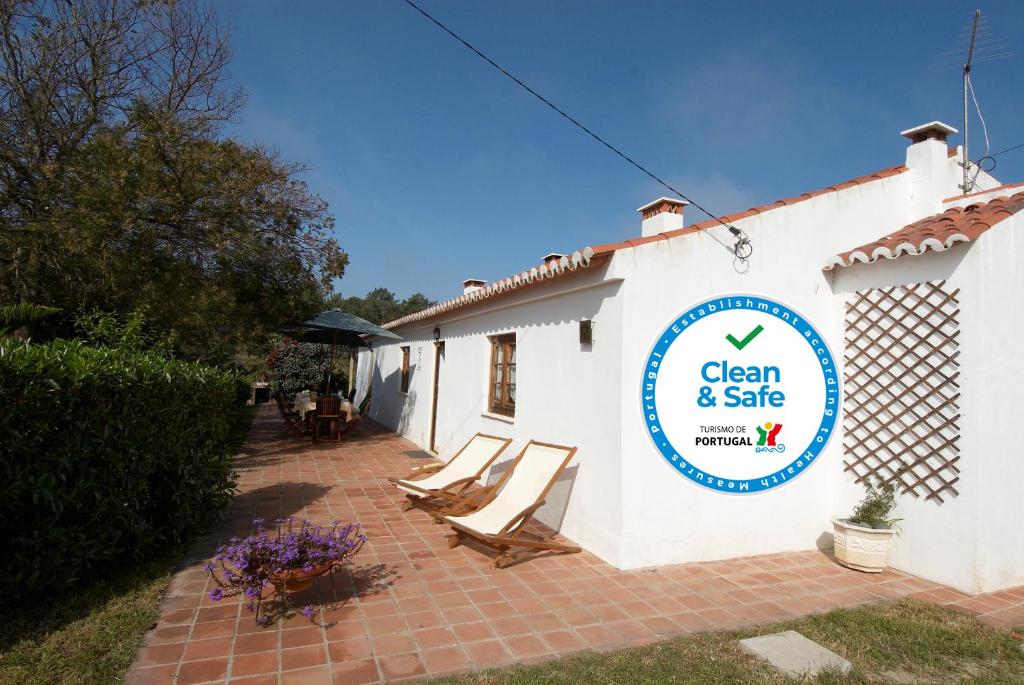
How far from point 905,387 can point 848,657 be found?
2823 mm

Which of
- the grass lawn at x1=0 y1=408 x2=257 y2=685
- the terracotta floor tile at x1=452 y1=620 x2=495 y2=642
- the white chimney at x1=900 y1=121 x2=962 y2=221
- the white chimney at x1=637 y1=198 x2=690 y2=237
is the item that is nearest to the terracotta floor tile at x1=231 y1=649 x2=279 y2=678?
the grass lawn at x1=0 y1=408 x2=257 y2=685

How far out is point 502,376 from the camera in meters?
8.39

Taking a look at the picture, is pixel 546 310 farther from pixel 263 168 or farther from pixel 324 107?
pixel 263 168

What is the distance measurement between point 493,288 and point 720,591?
4.42 metres

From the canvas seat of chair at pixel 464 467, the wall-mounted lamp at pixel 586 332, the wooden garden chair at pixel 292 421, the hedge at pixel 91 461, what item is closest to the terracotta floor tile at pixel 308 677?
the hedge at pixel 91 461

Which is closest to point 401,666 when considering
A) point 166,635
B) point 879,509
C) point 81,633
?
point 166,635

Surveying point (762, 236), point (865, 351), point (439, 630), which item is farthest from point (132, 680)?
point (865, 351)

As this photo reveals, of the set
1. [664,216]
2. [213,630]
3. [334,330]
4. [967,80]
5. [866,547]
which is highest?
[967,80]

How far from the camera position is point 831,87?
27.9 ft

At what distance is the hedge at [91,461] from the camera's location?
3.56m

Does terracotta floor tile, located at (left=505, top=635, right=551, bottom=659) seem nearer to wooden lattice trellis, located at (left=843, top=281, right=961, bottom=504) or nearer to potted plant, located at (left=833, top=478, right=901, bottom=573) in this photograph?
potted plant, located at (left=833, top=478, right=901, bottom=573)

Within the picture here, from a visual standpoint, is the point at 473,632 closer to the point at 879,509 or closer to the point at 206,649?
the point at 206,649

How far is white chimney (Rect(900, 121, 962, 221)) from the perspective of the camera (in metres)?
6.35

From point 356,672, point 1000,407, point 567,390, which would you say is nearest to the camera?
point 356,672
